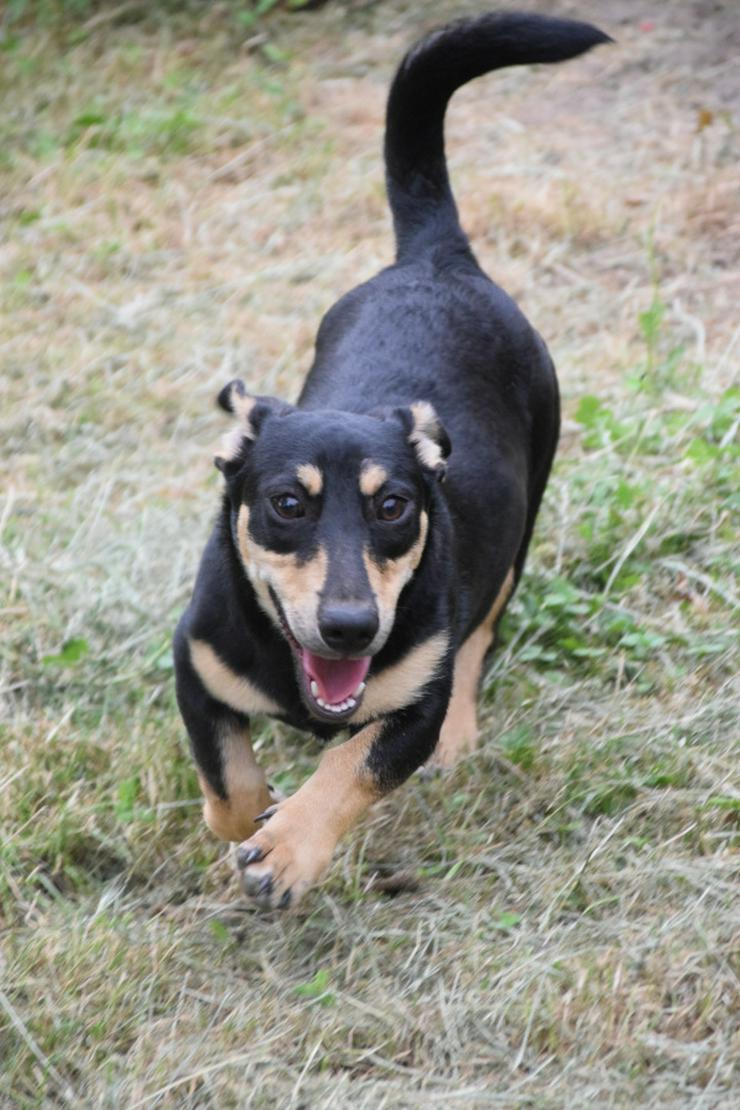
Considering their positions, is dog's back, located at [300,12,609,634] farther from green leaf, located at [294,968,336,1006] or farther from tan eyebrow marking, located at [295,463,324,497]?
green leaf, located at [294,968,336,1006]

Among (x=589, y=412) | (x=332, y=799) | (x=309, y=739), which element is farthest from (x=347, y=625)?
(x=589, y=412)

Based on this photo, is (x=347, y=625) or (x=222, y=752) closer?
(x=347, y=625)

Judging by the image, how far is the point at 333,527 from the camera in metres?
3.79

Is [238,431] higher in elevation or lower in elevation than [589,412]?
higher

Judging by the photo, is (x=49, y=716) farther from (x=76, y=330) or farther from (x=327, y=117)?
(x=327, y=117)

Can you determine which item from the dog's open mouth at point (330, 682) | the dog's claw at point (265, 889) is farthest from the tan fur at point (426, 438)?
the dog's claw at point (265, 889)

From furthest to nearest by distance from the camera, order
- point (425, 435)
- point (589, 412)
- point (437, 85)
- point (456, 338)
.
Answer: point (589, 412) → point (437, 85) → point (456, 338) → point (425, 435)

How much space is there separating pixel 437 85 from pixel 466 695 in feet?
6.15

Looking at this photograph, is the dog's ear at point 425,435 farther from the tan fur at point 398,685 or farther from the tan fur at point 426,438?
the tan fur at point 398,685

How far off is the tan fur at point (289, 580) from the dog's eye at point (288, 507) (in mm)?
94

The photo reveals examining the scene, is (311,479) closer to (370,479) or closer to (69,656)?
(370,479)

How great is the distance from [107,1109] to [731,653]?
8.04 feet

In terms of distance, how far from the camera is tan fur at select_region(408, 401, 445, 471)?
159 inches

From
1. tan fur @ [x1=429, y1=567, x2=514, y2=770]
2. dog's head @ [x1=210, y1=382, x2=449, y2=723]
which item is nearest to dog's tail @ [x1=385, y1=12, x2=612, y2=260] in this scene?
tan fur @ [x1=429, y1=567, x2=514, y2=770]
